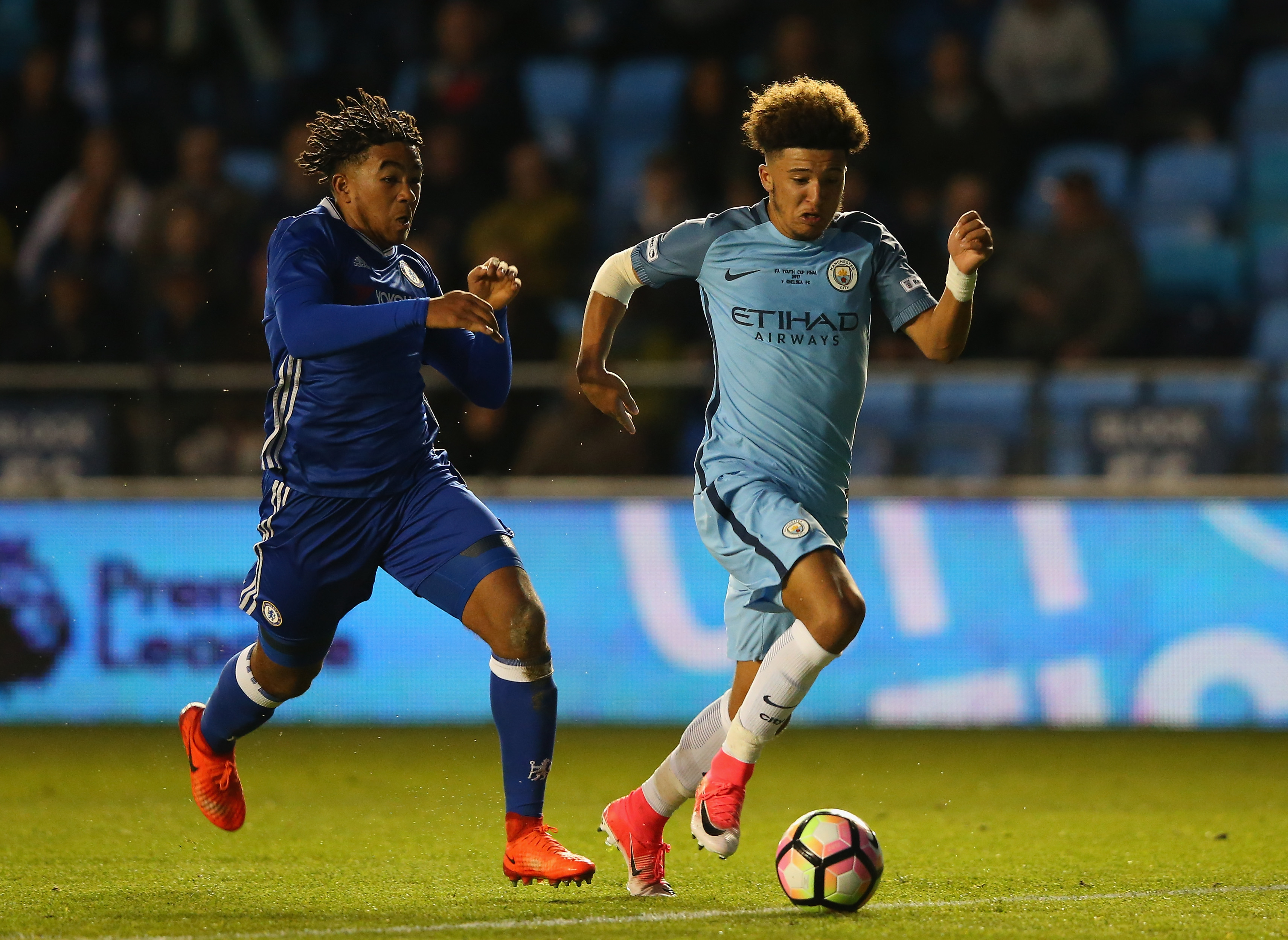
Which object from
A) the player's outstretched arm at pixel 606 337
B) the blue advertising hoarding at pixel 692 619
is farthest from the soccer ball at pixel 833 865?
the blue advertising hoarding at pixel 692 619

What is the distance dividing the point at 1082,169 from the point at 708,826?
757 cm

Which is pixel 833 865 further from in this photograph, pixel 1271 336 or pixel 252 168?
pixel 252 168

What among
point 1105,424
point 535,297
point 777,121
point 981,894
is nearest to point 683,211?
point 535,297

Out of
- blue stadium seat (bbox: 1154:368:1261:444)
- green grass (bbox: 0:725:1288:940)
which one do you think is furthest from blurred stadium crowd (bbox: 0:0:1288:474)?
green grass (bbox: 0:725:1288:940)

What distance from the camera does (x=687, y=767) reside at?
189 inches

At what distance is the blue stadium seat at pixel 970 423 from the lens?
8.55m

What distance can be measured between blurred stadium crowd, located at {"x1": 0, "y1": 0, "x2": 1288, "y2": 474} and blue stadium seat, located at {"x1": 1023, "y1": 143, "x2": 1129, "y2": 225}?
0.06 feet

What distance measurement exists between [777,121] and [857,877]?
6.32ft

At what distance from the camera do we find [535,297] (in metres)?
9.57

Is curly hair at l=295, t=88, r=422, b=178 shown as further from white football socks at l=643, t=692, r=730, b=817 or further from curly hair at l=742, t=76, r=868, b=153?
white football socks at l=643, t=692, r=730, b=817

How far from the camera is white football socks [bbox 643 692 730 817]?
477cm

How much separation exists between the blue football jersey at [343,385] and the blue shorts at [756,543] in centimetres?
80

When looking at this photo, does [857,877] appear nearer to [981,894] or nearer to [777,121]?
[981,894]

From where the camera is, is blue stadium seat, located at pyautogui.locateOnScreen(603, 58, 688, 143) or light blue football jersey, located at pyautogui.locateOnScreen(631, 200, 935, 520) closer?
light blue football jersey, located at pyautogui.locateOnScreen(631, 200, 935, 520)
